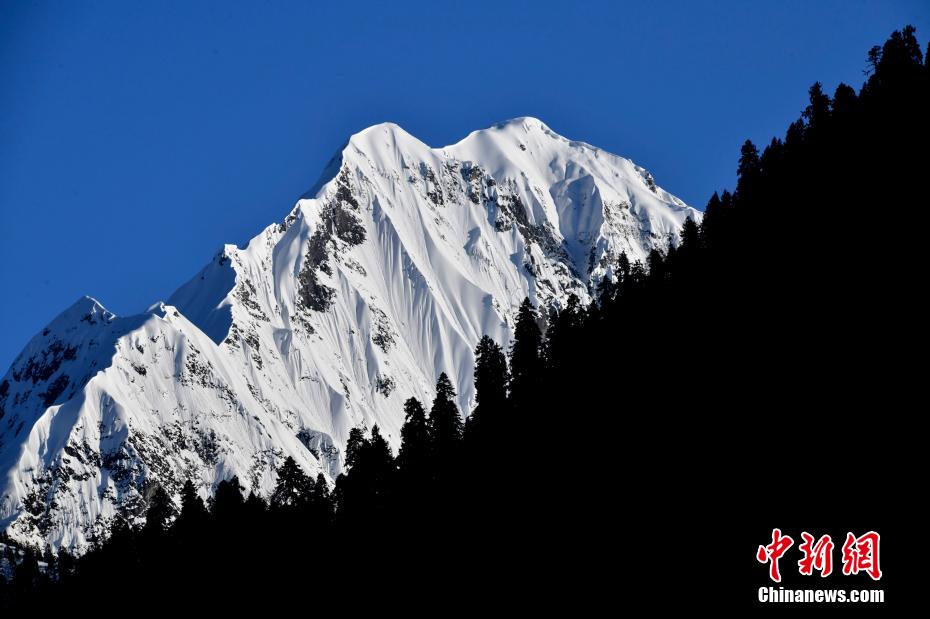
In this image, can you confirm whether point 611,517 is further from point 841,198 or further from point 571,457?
point 841,198

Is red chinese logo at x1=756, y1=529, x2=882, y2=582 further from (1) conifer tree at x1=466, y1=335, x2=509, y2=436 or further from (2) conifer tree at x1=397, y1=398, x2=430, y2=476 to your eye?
(2) conifer tree at x1=397, y1=398, x2=430, y2=476

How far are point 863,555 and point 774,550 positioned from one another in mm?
4183

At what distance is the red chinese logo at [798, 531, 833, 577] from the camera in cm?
4741

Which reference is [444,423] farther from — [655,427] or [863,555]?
[863,555]

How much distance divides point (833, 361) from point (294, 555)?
41747 mm

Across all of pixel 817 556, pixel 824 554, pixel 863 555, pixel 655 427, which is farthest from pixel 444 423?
pixel 863 555

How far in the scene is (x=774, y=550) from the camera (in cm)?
4975

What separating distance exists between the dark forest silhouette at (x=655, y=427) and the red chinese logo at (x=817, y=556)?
75.7 inches

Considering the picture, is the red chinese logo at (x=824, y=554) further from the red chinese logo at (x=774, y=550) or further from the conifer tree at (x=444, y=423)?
the conifer tree at (x=444, y=423)

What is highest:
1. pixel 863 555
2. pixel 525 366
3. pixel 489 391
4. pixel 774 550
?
pixel 525 366

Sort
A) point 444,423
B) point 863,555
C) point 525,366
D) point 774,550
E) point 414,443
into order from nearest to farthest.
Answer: point 863,555 → point 774,550 → point 414,443 → point 444,423 → point 525,366

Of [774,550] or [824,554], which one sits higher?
[774,550]

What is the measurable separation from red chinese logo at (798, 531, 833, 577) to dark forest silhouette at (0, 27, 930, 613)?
1.92m

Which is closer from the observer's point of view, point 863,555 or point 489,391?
point 863,555
